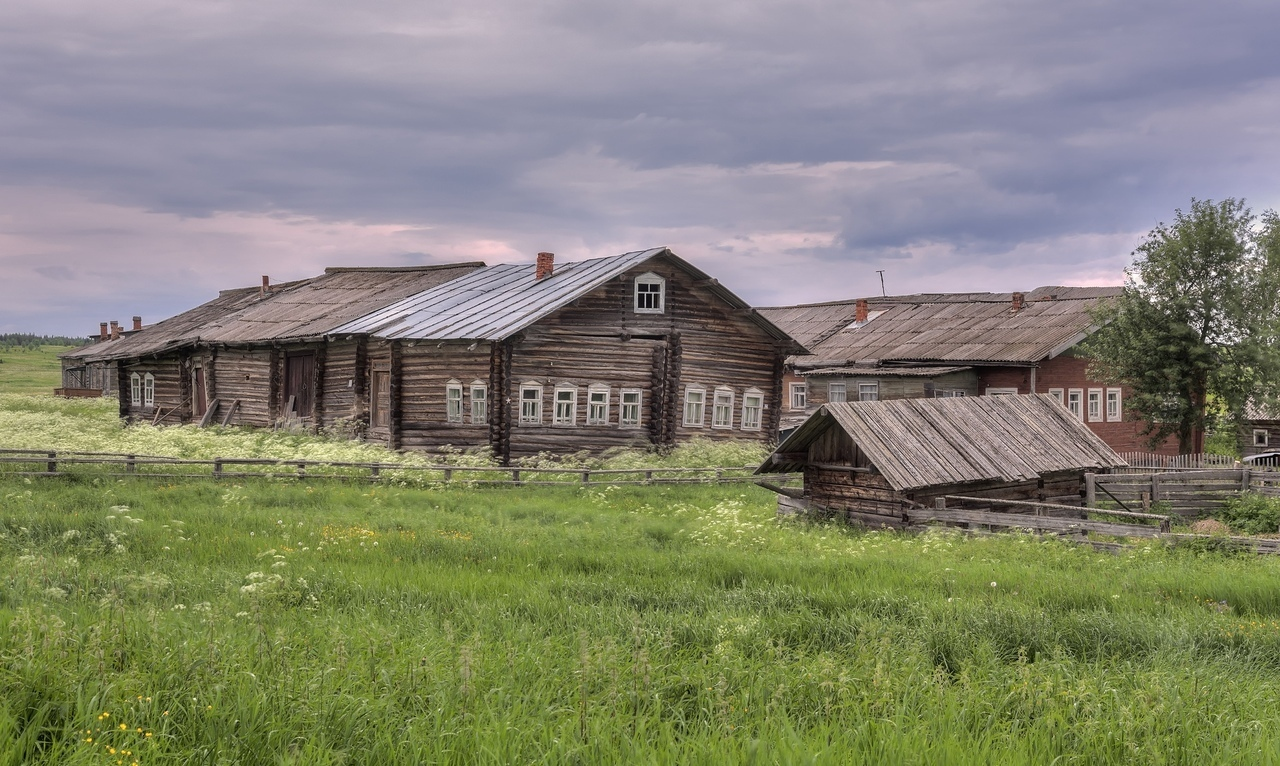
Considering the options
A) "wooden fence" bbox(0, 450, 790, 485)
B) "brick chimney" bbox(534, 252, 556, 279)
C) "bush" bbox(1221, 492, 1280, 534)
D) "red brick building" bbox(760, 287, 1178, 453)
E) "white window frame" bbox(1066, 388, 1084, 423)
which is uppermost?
"brick chimney" bbox(534, 252, 556, 279)

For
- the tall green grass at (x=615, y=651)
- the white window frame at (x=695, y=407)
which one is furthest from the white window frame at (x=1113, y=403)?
the tall green grass at (x=615, y=651)

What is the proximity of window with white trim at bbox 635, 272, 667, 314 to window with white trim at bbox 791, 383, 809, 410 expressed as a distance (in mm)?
14887

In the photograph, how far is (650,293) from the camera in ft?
103

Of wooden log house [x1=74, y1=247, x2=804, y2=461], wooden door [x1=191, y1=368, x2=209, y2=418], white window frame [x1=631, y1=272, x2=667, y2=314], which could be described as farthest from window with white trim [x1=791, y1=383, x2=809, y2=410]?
wooden door [x1=191, y1=368, x2=209, y2=418]

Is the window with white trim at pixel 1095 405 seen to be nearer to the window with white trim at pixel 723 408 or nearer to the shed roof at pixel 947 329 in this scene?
the shed roof at pixel 947 329

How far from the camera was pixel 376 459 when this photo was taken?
28234 millimetres

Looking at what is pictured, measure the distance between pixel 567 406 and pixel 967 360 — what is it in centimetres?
1704

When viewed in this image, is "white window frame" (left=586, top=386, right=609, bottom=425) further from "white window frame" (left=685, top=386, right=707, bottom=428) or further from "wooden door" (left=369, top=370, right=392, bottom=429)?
"wooden door" (left=369, top=370, right=392, bottom=429)

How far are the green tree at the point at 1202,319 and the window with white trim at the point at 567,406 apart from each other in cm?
1830

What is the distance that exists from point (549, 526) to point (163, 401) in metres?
34.2

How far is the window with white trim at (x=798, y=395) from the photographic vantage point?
1759 inches

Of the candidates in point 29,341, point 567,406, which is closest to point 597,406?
point 567,406

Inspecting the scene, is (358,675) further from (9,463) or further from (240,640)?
(9,463)

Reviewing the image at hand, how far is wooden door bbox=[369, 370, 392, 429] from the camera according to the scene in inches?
1302
